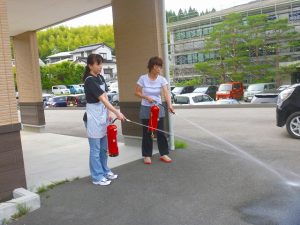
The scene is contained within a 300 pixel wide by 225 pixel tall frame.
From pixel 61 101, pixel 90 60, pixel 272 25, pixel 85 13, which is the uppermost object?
pixel 272 25

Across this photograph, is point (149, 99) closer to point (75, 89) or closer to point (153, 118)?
point (153, 118)

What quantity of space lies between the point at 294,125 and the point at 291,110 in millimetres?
318

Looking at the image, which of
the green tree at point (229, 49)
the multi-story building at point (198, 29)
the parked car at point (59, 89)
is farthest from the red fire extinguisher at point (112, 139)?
the parked car at point (59, 89)

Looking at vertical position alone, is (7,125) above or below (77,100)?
above

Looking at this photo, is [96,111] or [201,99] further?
[201,99]

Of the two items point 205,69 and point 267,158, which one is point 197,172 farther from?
point 205,69

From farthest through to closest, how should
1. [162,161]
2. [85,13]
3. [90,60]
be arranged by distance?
[85,13] → [162,161] → [90,60]

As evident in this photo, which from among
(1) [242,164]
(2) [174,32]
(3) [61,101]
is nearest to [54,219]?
(1) [242,164]

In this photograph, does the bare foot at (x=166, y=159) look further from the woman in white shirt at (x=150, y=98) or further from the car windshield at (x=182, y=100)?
the car windshield at (x=182, y=100)

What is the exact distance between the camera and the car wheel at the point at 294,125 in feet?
24.3

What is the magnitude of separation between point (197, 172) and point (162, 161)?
86 cm

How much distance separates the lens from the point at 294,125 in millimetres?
7465

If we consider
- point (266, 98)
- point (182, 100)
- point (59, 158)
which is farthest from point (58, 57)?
point (59, 158)

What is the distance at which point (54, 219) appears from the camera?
4.02m
